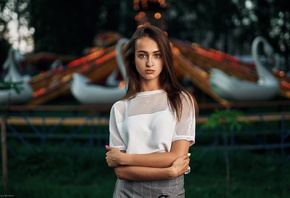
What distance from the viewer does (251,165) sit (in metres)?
5.28

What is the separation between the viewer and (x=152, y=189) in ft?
5.46

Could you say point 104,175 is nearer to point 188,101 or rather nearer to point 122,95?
point 122,95

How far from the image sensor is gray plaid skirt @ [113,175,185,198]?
1659 mm

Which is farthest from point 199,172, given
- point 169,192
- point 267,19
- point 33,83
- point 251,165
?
point 267,19

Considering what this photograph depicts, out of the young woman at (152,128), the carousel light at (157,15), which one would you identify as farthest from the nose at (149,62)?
the carousel light at (157,15)

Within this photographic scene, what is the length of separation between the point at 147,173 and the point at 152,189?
0.13 metres

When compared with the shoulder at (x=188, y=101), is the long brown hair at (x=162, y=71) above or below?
above

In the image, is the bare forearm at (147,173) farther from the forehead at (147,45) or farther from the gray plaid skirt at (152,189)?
the forehead at (147,45)

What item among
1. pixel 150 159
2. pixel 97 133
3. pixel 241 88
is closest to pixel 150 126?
pixel 150 159

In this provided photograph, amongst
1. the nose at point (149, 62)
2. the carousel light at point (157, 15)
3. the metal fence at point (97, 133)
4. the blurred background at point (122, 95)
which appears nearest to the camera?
the nose at point (149, 62)

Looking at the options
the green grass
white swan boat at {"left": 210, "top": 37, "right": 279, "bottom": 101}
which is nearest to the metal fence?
the green grass

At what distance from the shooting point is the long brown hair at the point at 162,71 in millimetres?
1706

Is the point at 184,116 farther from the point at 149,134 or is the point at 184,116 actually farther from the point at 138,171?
the point at 138,171

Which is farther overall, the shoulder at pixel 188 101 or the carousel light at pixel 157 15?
the carousel light at pixel 157 15
